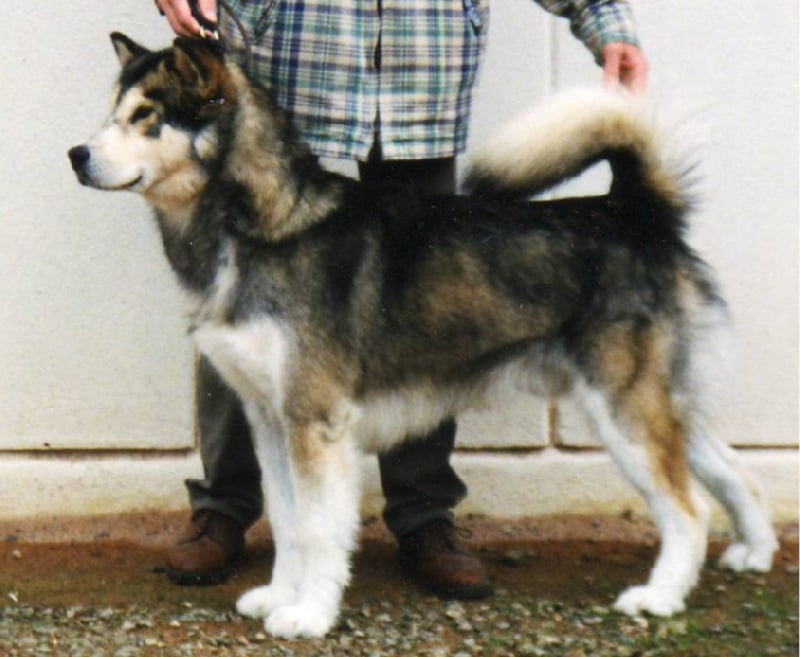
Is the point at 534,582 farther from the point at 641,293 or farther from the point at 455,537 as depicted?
the point at 641,293

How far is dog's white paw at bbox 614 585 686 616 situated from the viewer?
145 inches

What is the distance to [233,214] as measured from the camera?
350cm

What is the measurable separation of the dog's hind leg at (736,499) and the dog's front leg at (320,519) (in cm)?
104

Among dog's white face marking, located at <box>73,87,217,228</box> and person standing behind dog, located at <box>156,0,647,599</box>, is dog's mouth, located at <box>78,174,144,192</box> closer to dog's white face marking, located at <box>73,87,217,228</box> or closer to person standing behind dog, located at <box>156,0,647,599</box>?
dog's white face marking, located at <box>73,87,217,228</box>

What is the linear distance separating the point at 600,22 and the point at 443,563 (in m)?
1.62

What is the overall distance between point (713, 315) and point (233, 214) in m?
1.33

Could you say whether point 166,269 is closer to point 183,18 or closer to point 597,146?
point 183,18

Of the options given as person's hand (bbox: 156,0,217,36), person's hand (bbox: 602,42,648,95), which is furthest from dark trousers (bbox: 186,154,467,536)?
person's hand (bbox: 156,0,217,36)

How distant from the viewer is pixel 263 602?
3725 mm

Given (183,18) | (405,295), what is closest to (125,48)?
(183,18)

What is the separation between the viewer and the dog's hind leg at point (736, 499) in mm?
3988

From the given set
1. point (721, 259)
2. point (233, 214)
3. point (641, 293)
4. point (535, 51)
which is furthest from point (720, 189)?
point (233, 214)

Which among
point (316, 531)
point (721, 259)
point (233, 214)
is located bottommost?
point (316, 531)

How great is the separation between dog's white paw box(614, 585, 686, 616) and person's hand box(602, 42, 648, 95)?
4.54 feet
